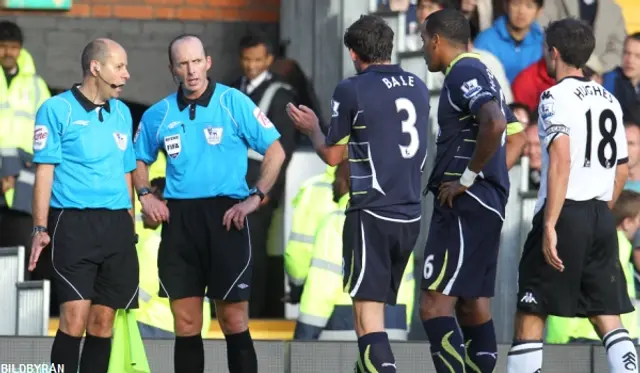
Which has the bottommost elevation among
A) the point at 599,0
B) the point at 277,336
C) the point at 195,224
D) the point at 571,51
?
the point at 277,336

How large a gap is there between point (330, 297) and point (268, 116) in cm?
207

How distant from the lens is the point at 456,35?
9500 mm

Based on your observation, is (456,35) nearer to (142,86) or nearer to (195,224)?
(195,224)

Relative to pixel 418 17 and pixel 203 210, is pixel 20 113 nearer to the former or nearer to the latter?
pixel 418 17

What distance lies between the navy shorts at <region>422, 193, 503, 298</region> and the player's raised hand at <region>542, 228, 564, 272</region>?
289 mm

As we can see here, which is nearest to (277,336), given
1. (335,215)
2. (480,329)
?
(335,215)

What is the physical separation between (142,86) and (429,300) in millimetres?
6109

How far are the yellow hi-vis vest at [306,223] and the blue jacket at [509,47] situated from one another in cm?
163

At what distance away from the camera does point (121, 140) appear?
9.97 meters

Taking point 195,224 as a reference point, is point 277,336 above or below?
below

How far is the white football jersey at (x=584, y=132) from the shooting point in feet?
30.7

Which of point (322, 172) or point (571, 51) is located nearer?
point (571, 51)

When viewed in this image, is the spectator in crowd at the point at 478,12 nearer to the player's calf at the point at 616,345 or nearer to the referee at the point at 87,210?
the referee at the point at 87,210

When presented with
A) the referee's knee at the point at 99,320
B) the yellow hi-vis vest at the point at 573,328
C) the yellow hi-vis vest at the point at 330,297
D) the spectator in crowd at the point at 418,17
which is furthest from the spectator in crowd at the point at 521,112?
the referee's knee at the point at 99,320
